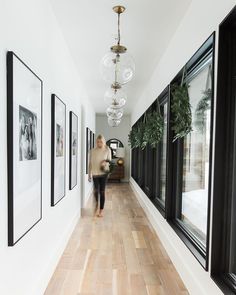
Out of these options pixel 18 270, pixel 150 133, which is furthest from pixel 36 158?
pixel 150 133

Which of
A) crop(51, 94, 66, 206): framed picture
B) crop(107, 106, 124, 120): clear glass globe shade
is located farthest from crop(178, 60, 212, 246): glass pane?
crop(107, 106, 124, 120): clear glass globe shade

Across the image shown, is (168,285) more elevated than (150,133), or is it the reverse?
(150,133)

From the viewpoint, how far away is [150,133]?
485cm

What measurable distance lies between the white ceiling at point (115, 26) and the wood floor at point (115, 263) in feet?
9.17

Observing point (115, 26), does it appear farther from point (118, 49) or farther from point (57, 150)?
point (57, 150)

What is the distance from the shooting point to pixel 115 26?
3.19 metres

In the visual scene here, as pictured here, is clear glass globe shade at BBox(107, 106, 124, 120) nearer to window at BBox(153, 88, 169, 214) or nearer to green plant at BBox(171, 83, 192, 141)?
window at BBox(153, 88, 169, 214)

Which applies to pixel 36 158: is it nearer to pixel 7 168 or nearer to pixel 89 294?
pixel 7 168

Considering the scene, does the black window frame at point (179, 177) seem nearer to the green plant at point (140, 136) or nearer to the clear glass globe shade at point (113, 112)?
the clear glass globe shade at point (113, 112)

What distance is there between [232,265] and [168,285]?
3.24 feet

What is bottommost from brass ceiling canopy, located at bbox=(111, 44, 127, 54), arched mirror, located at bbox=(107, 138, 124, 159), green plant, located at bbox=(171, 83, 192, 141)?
arched mirror, located at bbox=(107, 138, 124, 159)

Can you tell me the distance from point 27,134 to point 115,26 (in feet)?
6.27

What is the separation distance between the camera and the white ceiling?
273cm

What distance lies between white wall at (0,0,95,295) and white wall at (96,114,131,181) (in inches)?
299
